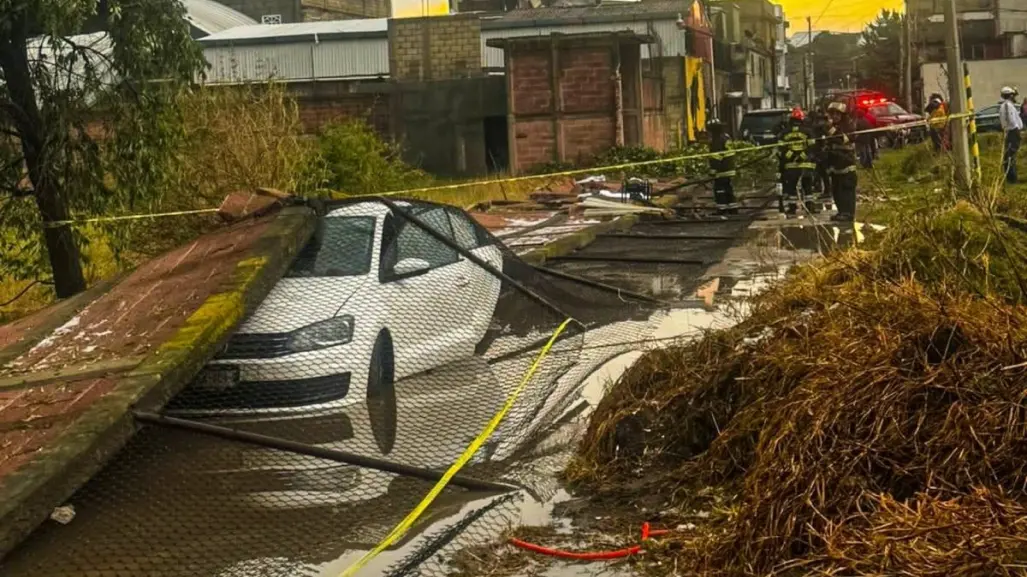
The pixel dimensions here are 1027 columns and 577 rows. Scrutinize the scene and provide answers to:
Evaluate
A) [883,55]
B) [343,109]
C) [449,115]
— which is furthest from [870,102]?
[883,55]

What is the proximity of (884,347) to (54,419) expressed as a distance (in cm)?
336

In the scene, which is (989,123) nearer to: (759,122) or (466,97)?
(759,122)

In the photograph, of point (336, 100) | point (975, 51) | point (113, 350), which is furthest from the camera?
point (975, 51)

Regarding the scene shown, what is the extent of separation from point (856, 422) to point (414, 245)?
4028mm

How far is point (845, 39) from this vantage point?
99250 mm

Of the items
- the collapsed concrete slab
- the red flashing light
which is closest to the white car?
the collapsed concrete slab

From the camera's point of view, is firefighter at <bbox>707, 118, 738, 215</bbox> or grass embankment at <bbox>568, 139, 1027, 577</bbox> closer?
grass embankment at <bbox>568, 139, 1027, 577</bbox>

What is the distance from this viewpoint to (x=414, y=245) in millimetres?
8109

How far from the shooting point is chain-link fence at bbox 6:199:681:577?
478cm

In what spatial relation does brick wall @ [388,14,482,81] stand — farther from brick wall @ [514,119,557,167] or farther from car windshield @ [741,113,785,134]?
car windshield @ [741,113,785,134]

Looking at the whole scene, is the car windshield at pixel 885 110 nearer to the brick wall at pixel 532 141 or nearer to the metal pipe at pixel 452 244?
the brick wall at pixel 532 141

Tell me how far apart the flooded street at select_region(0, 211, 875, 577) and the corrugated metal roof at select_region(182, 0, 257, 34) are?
39.0m

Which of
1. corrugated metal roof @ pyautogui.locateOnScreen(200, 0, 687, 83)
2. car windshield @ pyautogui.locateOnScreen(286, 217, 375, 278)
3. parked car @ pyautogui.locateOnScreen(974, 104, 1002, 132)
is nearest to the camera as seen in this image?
car windshield @ pyautogui.locateOnScreen(286, 217, 375, 278)

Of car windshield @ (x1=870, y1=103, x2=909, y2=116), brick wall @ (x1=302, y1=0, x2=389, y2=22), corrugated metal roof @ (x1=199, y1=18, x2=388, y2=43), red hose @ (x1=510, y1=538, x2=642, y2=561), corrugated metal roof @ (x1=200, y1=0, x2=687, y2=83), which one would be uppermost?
brick wall @ (x1=302, y1=0, x2=389, y2=22)
